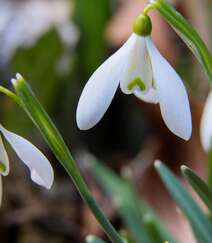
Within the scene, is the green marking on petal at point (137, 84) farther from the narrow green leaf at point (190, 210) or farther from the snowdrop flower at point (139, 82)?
the narrow green leaf at point (190, 210)

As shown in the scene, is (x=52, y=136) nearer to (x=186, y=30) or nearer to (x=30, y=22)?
(x=186, y=30)

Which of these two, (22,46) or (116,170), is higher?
(22,46)

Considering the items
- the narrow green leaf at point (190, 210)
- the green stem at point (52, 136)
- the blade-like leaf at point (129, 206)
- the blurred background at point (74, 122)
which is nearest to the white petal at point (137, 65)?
the green stem at point (52, 136)

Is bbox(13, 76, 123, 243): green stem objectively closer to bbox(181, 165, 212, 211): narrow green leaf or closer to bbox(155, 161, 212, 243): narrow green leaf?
bbox(181, 165, 212, 211): narrow green leaf

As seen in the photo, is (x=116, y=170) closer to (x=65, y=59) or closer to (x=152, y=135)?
(x=152, y=135)

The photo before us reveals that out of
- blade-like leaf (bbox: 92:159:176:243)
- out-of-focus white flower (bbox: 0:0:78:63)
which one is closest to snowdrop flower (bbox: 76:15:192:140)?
blade-like leaf (bbox: 92:159:176:243)

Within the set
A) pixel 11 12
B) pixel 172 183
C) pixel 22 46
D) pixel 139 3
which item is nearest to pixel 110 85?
pixel 172 183
